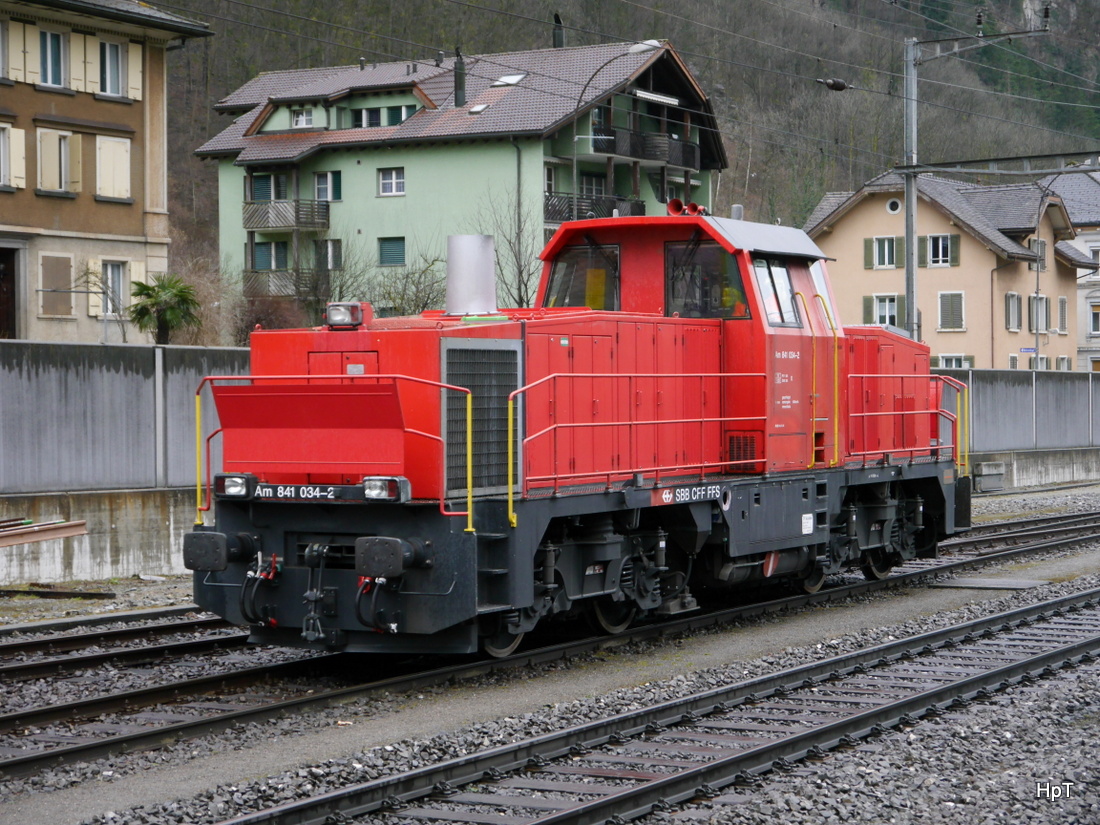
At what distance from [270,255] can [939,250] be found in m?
26.2

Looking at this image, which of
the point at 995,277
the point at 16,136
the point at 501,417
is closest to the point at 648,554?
the point at 501,417

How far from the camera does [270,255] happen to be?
50781 millimetres

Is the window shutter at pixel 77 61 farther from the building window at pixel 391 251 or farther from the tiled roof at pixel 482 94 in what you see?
the building window at pixel 391 251

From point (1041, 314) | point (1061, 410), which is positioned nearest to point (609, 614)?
point (1061, 410)

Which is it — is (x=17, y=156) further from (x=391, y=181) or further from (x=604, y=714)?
(x=604, y=714)

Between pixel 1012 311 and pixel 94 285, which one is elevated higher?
pixel 1012 311

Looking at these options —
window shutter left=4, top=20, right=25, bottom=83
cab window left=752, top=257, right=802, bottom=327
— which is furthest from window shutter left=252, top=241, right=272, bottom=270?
cab window left=752, top=257, right=802, bottom=327

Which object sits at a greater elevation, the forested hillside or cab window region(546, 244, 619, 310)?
the forested hillside

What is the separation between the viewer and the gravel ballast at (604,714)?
21.4 feet

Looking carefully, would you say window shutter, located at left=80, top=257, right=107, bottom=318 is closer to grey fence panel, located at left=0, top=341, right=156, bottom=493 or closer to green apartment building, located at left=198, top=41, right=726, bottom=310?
green apartment building, located at left=198, top=41, right=726, bottom=310

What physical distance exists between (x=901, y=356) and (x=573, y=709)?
7.60m

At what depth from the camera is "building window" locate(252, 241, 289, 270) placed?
165 feet

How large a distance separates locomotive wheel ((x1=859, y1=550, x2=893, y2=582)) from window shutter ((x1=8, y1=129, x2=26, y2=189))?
23539 millimetres

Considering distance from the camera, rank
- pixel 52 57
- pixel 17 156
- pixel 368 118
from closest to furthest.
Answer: pixel 17 156 → pixel 52 57 → pixel 368 118
